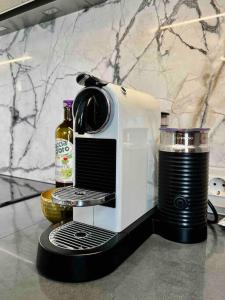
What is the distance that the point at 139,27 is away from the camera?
0.83 m

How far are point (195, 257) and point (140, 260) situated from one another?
4.2 inches

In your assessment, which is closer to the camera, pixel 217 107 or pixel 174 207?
pixel 174 207

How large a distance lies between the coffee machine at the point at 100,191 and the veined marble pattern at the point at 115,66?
24cm

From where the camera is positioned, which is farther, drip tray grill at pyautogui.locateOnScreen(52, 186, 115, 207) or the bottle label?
the bottle label

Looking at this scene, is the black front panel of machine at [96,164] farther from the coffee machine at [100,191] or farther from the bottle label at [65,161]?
the bottle label at [65,161]

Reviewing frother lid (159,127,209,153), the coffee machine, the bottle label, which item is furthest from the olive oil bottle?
frother lid (159,127,209,153)

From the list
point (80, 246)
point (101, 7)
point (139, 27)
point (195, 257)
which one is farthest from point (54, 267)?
point (101, 7)

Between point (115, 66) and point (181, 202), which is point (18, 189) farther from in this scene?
point (181, 202)

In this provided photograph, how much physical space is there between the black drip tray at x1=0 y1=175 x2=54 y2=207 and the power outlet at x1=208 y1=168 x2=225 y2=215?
0.59 m

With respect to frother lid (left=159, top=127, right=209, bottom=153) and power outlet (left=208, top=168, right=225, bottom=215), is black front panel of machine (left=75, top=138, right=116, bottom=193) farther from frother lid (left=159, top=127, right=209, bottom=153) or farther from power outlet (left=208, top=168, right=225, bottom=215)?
power outlet (left=208, top=168, right=225, bottom=215)

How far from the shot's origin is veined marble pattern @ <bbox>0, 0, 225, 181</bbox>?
2.39 ft

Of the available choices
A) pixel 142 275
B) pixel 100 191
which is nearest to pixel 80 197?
pixel 100 191

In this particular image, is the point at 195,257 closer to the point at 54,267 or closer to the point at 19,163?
the point at 54,267

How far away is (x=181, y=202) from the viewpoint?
0.57 metres
